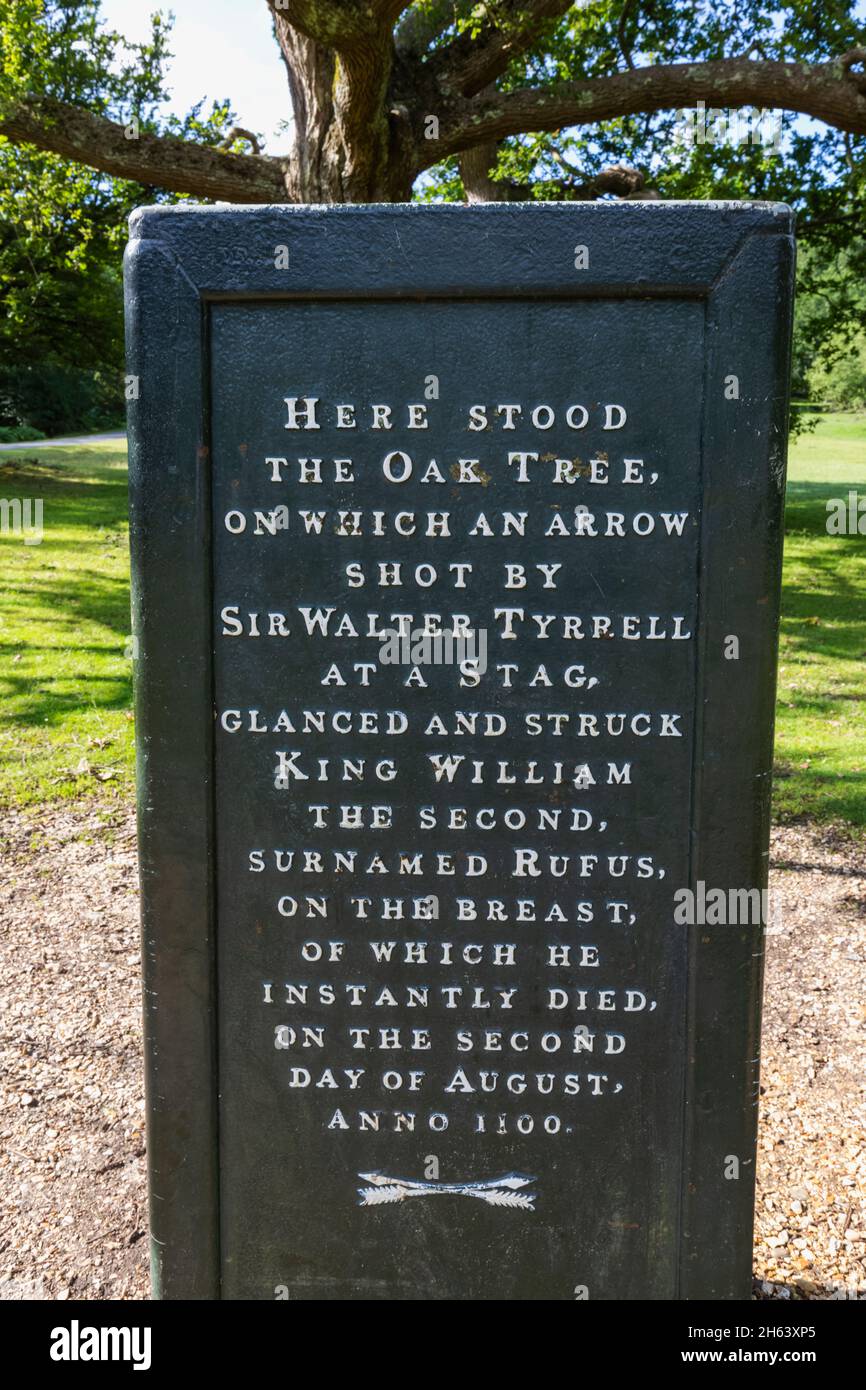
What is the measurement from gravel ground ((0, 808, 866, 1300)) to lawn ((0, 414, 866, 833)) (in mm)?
1068

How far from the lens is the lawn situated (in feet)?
22.3

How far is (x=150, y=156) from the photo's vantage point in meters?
9.73

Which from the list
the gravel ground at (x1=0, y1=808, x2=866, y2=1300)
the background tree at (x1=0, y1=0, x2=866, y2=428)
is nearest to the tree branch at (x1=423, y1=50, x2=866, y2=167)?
the background tree at (x1=0, y1=0, x2=866, y2=428)

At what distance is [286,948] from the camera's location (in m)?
2.38

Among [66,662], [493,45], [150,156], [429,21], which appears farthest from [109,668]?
[429,21]

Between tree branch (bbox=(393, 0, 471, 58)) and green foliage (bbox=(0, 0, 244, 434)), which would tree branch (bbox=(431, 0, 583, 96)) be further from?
green foliage (bbox=(0, 0, 244, 434))

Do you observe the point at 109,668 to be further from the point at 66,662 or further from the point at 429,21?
the point at 429,21

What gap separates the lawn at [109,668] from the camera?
679 centimetres

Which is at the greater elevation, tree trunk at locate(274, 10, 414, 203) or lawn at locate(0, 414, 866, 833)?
tree trunk at locate(274, 10, 414, 203)

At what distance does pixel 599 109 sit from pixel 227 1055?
9.57 metres
